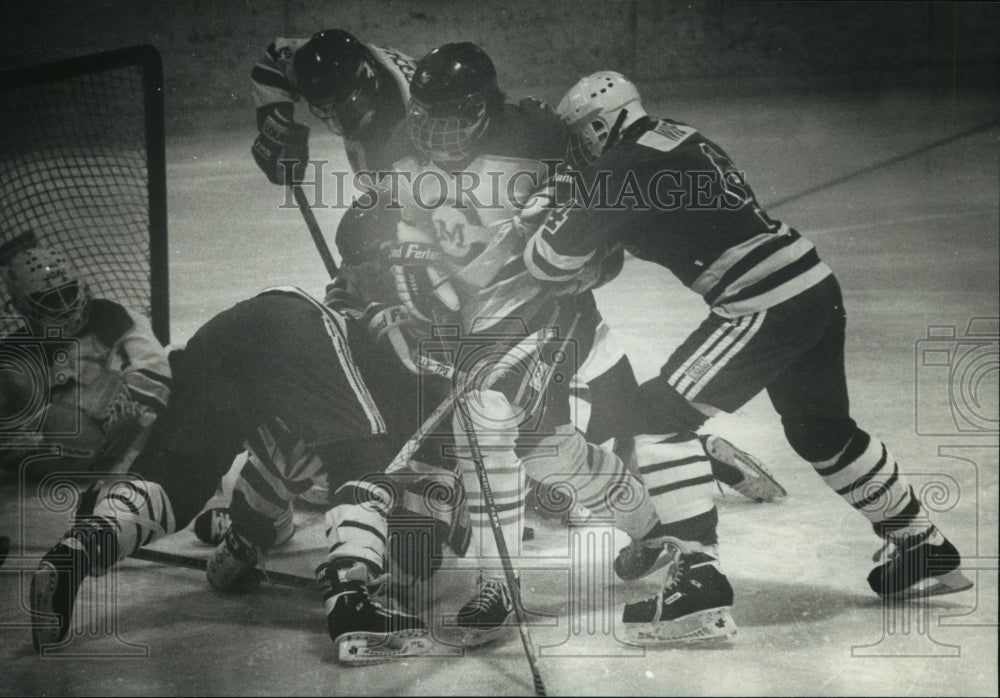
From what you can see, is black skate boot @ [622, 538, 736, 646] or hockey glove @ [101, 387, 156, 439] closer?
black skate boot @ [622, 538, 736, 646]

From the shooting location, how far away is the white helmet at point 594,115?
3010 mm

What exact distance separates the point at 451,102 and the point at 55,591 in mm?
1643

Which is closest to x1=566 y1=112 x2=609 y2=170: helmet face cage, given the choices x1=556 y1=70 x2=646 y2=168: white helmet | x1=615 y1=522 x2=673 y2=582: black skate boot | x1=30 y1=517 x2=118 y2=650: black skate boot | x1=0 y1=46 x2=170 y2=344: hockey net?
x1=556 y1=70 x2=646 y2=168: white helmet

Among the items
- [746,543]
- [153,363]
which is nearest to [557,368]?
[746,543]

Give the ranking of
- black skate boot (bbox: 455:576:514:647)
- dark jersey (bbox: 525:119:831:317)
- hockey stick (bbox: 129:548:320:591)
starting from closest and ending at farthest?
dark jersey (bbox: 525:119:831:317) < black skate boot (bbox: 455:576:514:647) < hockey stick (bbox: 129:548:320:591)

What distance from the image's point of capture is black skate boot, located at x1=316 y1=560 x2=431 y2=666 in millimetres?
2977

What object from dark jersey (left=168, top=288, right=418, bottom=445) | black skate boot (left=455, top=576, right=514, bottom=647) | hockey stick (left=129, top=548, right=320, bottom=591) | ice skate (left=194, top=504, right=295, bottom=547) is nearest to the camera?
black skate boot (left=455, top=576, right=514, bottom=647)

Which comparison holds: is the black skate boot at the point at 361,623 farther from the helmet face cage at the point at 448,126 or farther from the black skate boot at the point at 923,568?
the black skate boot at the point at 923,568

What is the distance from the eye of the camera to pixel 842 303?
10.2 ft

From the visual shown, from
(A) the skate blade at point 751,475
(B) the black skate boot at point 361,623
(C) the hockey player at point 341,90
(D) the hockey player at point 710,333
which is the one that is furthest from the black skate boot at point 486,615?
(C) the hockey player at point 341,90

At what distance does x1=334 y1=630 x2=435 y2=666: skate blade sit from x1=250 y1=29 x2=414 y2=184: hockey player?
121 cm

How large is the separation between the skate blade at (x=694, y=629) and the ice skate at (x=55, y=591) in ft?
4.85

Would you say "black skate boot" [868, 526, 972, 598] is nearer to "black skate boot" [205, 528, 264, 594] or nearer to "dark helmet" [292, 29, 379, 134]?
"black skate boot" [205, 528, 264, 594]

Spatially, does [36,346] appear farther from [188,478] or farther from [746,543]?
[746,543]
